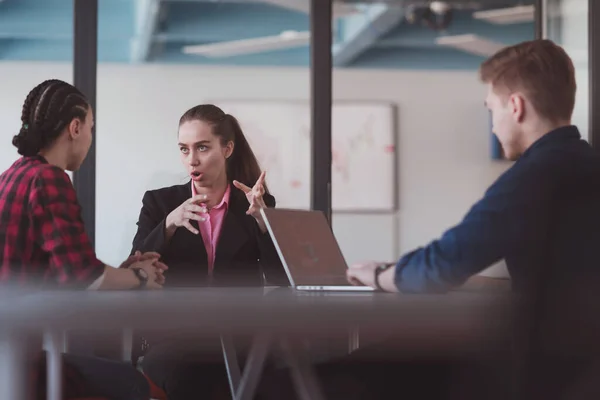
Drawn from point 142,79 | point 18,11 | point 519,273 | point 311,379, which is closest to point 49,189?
point 311,379

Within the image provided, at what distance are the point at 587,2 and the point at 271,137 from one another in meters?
4.32

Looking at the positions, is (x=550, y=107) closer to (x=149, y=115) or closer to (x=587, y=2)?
(x=587, y=2)

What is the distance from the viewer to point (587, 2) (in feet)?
16.4

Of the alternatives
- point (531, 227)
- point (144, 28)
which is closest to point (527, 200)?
point (531, 227)

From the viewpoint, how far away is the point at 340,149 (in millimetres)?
9078

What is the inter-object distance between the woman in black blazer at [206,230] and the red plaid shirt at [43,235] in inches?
25.6

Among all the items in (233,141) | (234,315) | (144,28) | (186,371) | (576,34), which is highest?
(144,28)

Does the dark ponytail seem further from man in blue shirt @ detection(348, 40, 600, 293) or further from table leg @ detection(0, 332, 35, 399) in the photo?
table leg @ detection(0, 332, 35, 399)

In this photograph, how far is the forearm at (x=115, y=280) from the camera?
2.04 m

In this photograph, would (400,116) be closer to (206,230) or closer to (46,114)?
(206,230)

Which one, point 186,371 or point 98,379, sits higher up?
point 98,379

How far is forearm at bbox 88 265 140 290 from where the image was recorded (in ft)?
6.71

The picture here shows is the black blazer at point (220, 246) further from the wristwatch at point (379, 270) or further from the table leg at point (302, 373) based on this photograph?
the table leg at point (302, 373)

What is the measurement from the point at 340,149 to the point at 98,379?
23.6ft
